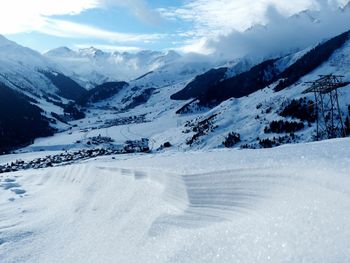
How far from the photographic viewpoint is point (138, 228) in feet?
34.5

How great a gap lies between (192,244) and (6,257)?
16.5 ft

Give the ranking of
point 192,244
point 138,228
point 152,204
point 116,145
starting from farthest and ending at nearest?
point 116,145, point 152,204, point 138,228, point 192,244

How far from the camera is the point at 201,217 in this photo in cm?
991

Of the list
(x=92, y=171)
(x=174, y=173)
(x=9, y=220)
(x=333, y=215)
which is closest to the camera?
(x=333, y=215)

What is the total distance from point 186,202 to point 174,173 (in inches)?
73.8

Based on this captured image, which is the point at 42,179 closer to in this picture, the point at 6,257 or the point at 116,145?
the point at 6,257

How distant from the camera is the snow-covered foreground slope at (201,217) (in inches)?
271

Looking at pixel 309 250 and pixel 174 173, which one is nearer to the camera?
pixel 309 250

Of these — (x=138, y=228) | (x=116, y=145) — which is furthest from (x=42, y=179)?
(x=116, y=145)

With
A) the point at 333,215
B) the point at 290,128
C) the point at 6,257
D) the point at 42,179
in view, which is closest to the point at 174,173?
the point at 6,257

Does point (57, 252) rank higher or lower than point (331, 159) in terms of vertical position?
lower

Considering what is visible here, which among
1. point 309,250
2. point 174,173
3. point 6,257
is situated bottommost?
point 6,257

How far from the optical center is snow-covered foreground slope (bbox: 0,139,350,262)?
6.88 metres

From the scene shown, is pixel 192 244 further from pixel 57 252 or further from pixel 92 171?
pixel 92 171
